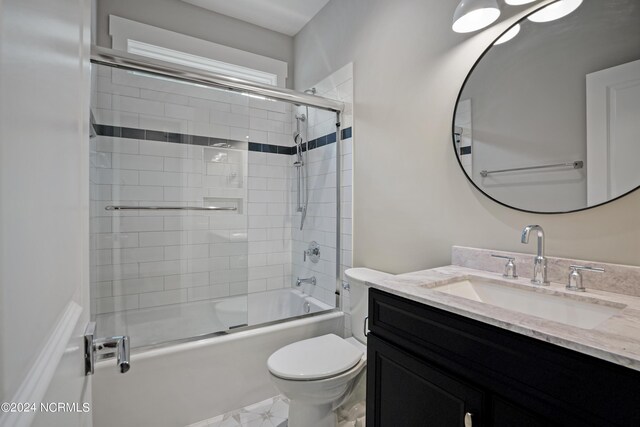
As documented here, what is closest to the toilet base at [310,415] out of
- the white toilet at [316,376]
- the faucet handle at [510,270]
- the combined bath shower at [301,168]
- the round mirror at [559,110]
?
the white toilet at [316,376]

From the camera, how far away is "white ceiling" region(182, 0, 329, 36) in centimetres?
236

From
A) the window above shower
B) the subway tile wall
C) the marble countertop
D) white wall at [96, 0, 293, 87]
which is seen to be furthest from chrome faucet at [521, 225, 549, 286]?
white wall at [96, 0, 293, 87]

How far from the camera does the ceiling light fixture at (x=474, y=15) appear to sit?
1229 millimetres

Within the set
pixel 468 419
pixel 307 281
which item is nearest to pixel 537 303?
pixel 468 419

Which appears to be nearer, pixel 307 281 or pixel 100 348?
pixel 100 348

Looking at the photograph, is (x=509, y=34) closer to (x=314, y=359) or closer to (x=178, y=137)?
(x=314, y=359)

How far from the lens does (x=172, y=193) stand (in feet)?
6.70

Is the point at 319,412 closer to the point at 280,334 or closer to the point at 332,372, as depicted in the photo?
the point at 332,372

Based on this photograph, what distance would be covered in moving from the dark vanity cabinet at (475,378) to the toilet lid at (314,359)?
0.91 ft

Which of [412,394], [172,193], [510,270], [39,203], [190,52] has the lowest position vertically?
[412,394]

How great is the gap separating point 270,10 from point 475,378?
273 cm

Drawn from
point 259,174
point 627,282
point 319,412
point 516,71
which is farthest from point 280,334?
point 516,71

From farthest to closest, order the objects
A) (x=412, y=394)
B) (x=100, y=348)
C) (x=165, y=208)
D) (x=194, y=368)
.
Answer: (x=165, y=208), (x=194, y=368), (x=412, y=394), (x=100, y=348)

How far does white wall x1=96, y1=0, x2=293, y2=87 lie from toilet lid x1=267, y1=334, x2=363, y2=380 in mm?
2285
